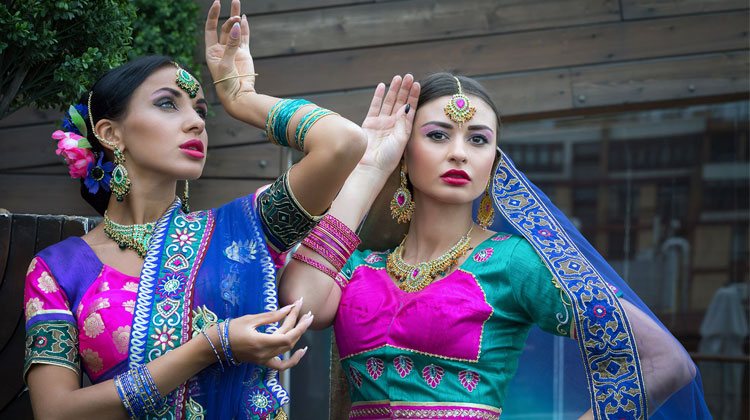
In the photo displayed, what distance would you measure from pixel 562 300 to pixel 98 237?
1258mm

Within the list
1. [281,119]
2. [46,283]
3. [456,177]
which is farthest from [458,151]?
[46,283]

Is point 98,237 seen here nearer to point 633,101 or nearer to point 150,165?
point 150,165

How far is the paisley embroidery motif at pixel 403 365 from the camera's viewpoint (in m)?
2.66

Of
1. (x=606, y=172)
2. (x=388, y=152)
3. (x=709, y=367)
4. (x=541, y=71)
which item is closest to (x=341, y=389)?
(x=388, y=152)

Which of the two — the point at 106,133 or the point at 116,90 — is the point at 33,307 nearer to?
the point at 106,133

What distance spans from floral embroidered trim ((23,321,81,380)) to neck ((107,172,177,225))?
1.14ft

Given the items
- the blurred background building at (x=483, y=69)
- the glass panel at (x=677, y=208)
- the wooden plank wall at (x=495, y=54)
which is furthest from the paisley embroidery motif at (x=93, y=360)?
the glass panel at (x=677, y=208)

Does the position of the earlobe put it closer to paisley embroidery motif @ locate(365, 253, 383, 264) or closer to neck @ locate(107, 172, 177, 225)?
neck @ locate(107, 172, 177, 225)

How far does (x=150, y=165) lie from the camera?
99.7 inches

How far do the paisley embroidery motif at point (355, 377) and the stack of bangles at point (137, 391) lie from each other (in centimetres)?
65

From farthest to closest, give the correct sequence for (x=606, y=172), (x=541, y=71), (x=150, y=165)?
(x=606, y=172) → (x=541, y=71) → (x=150, y=165)

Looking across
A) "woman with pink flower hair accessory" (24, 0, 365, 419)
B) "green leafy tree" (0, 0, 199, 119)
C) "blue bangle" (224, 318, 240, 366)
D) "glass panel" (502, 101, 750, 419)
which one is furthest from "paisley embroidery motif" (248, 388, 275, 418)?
"glass panel" (502, 101, 750, 419)

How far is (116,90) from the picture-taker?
101 inches

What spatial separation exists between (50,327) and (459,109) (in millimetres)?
1276
